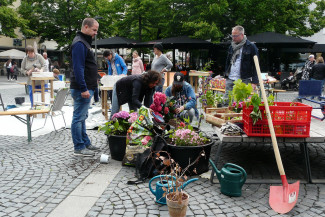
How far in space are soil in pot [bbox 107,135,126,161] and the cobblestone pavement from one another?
294 millimetres

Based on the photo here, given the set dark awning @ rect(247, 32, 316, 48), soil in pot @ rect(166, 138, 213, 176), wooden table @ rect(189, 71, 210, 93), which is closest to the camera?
soil in pot @ rect(166, 138, 213, 176)

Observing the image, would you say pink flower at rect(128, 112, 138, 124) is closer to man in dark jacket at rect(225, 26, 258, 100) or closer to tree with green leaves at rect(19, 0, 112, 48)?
man in dark jacket at rect(225, 26, 258, 100)

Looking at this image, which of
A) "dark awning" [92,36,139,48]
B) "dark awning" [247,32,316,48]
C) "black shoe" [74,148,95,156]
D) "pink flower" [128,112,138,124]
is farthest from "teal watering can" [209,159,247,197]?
"dark awning" [92,36,139,48]

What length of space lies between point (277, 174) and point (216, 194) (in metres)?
1.12

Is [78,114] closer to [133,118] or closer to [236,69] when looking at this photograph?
[133,118]

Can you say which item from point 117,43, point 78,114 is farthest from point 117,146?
point 117,43

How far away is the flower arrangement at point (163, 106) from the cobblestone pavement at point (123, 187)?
993 mm

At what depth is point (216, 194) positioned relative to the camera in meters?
3.65

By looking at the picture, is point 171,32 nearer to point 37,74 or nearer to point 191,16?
point 191,16

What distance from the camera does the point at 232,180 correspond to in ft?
11.5

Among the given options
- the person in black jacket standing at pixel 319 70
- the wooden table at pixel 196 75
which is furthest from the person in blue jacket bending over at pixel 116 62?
the person in black jacket standing at pixel 319 70

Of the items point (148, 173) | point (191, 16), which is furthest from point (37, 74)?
point (191, 16)

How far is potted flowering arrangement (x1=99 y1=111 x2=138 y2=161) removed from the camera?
4727mm

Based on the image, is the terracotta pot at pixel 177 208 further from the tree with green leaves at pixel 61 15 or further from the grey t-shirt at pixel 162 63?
the tree with green leaves at pixel 61 15
